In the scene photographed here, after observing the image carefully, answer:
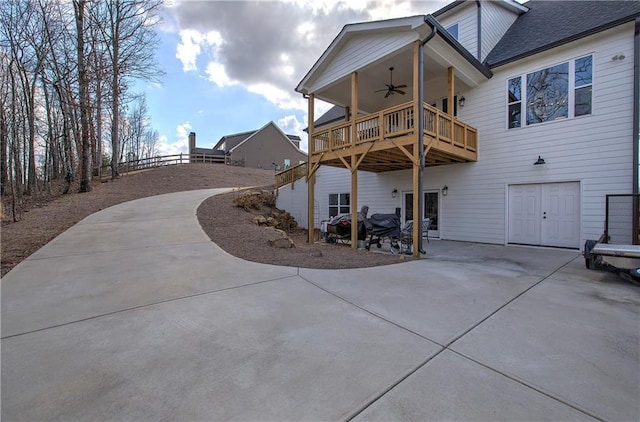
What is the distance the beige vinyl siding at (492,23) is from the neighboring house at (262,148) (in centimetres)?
2323

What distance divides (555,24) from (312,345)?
39.1ft

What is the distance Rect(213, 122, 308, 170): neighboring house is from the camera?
3153 centimetres

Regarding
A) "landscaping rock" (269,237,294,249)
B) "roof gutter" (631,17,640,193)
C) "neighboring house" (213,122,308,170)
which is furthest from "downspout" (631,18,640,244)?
"neighboring house" (213,122,308,170)

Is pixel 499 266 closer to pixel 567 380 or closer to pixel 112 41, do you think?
pixel 567 380

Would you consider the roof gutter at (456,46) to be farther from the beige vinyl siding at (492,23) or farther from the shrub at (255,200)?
the shrub at (255,200)

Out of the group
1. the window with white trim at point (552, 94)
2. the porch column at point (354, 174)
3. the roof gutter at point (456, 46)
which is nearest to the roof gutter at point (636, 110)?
the window with white trim at point (552, 94)

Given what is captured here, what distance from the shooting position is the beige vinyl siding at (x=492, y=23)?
32.1ft

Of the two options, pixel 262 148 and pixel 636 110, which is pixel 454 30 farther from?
pixel 262 148

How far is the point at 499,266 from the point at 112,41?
19657mm

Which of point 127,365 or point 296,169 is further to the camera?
point 296,169

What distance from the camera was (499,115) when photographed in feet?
29.5

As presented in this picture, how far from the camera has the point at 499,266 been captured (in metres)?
5.82

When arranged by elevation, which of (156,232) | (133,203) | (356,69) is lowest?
(156,232)

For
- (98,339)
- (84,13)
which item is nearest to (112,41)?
(84,13)
